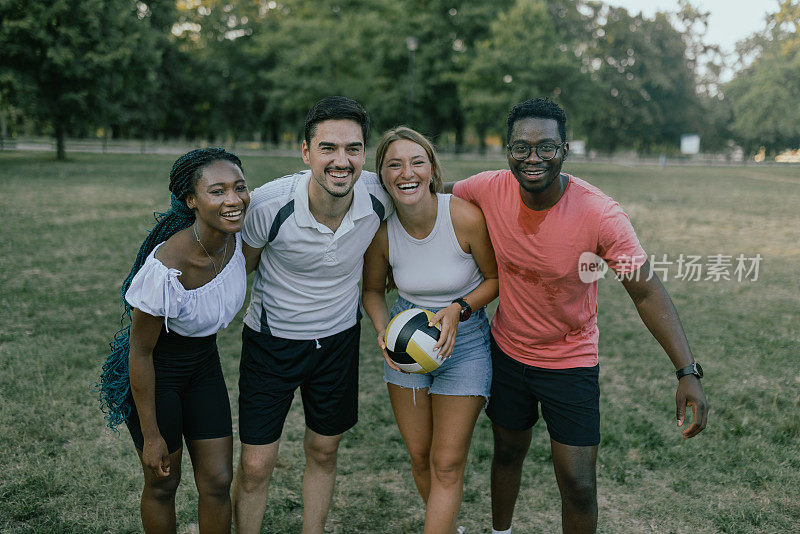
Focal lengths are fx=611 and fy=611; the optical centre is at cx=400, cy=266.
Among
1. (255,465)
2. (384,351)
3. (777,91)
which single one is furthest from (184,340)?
(777,91)

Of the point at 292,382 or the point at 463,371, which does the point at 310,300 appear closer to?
the point at 292,382

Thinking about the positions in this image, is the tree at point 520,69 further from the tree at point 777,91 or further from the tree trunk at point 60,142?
the tree trunk at point 60,142

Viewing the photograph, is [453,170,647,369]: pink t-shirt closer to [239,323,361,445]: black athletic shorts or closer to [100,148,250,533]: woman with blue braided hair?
[239,323,361,445]: black athletic shorts

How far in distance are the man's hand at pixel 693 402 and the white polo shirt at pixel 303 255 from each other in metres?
1.72

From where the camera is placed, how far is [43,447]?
4582mm

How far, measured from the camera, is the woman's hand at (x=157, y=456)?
111 inches

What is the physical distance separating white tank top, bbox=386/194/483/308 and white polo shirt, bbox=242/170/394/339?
7.6 inches

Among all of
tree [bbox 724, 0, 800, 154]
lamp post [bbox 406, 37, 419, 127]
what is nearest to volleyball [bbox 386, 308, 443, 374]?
lamp post [bbox 406, 37, 419, 127]

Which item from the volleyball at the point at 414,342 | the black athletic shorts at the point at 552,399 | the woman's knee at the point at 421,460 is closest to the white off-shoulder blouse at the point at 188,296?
the volleyball at the point at 414,342

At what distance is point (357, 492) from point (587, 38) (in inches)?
2362

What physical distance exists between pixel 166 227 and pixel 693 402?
264 cm

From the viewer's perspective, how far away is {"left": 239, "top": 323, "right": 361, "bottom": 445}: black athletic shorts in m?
3.24

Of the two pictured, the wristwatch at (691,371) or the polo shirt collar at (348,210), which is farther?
the polo shirt collar at (348,210)

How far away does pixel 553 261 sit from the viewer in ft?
9.92
